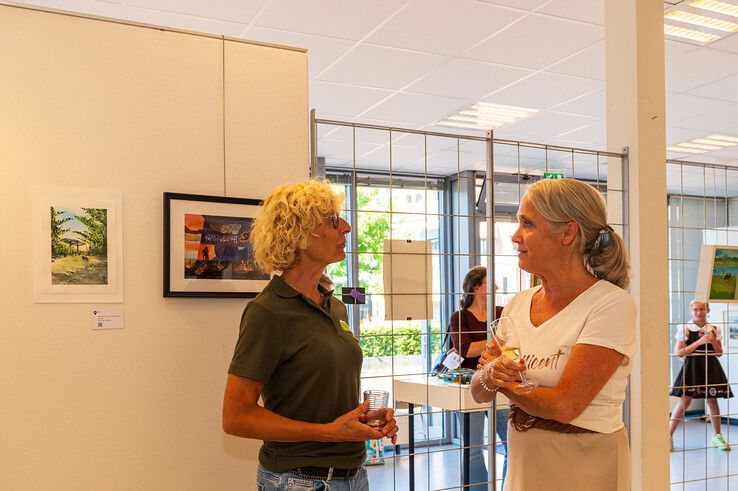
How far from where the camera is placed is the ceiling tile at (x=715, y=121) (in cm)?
648

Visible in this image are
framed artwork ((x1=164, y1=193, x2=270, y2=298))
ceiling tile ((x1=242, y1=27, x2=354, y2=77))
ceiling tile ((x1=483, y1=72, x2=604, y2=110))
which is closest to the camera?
framed artwork ((x1=164, y1=193, x2=270, y2=298))

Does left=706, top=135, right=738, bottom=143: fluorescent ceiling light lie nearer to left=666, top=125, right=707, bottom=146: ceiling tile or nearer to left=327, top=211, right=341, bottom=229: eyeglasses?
left=666, top=125, right=707, bottom=146: ceiling tile

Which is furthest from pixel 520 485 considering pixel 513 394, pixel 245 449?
pixel 245 449

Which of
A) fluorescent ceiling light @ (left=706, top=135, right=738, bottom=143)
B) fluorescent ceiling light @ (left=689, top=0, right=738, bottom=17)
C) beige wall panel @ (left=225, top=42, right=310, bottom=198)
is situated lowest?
beige wall panel @ (left=225, top=42, right=310, bottom=198)

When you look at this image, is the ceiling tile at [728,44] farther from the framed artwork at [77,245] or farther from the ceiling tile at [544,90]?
the framed artwork at [77,245]

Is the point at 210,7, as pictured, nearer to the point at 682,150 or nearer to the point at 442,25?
the point at 442,25

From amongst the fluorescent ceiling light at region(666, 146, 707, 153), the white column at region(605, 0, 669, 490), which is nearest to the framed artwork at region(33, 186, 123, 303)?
the white column at region(605, 0, 669, 490)

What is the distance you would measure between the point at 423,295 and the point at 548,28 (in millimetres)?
2376

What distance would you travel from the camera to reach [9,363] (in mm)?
2217

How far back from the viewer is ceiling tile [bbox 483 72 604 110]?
5.46 meters

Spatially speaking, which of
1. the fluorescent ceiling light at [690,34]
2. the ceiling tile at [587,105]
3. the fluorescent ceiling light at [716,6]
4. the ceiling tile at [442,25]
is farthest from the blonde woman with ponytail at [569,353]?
the ceiling tile at [587,105]

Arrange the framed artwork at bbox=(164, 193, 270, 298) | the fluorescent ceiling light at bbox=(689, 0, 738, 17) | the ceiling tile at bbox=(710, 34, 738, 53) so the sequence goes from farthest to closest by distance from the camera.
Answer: the ceiling tile at bbox=(710, 34, 738, 53)
the fluorescent ceiling light at bbox=(689, 0, 738, 17)
the framed artwork at bbox=(164, 193, 270, 298)

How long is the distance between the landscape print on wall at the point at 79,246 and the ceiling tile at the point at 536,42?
117 inches

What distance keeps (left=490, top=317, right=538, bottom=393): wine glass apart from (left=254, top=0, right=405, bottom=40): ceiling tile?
2.66m
